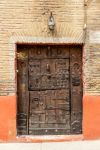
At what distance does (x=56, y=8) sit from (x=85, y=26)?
0.69 metres

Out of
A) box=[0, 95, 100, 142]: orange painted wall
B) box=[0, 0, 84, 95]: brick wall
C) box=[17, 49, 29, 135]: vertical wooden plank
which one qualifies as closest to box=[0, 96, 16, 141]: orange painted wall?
box=[0, 95, 100, 142]: orange painted wall

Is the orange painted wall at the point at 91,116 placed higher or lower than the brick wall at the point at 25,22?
lower

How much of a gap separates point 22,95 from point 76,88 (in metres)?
1.13

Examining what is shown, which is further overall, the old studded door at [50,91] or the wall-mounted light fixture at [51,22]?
the old studded door at [50,91]

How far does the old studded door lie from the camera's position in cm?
1096

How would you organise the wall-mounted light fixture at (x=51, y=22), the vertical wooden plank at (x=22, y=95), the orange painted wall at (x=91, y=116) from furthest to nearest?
the vertical wooden plank at (x=22, y=95) → the orange painted wall at (x=91, y=116) → the wall-mounted light fixture at (x=51, y=22)

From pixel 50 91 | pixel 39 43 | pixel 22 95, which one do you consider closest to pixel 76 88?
pixel 50 91

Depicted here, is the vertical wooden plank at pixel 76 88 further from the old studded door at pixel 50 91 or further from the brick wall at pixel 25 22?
the brick wall at pixel 25 22

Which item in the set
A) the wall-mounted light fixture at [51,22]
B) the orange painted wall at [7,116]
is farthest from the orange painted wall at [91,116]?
the wall-mounted light fixture at [51,22]

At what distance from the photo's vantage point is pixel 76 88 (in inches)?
436

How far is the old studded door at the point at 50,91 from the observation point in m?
11.0

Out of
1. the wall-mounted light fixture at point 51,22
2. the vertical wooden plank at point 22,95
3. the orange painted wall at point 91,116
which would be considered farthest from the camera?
the vertical wooden plank at point 22,95

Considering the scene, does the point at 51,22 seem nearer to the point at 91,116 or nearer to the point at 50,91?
the point at 50,91

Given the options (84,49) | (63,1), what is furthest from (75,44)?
(63,1)
